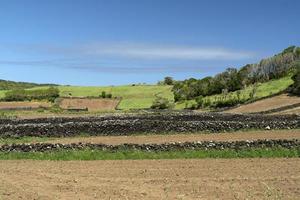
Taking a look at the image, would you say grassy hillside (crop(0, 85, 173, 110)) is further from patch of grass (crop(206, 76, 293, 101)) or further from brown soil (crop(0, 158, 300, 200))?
brown soil (crop(0, 158, 300, 200))

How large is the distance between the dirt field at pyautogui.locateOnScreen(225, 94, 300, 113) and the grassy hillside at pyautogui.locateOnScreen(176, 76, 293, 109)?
8.83 feet

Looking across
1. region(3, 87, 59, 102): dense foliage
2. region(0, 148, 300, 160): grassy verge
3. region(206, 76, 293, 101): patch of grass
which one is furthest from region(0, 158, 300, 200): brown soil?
region(3, 87, 59, 102): dense foliage

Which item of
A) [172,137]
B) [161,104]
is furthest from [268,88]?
[172,137]

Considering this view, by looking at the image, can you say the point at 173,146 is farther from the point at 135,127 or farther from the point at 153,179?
the point at 135,127

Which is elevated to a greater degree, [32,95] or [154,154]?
[32,95]

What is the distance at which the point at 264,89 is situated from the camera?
72.1 m

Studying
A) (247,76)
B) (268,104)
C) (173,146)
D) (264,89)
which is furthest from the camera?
(247,76)

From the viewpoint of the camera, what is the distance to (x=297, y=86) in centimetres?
6562

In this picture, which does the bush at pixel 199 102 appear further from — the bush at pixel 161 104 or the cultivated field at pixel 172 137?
the cultivated field at pixel 172 137

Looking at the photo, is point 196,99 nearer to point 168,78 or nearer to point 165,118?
point 165,118

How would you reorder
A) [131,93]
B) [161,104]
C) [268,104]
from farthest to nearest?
1. [131,93]
2. [161,104]
3. [268,104]

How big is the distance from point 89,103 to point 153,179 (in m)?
68.2

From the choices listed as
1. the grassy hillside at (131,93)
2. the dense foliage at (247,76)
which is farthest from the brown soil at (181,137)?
the grassy hillside at (131,93)

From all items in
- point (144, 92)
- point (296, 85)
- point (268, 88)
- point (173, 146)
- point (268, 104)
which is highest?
point (296, 85)
